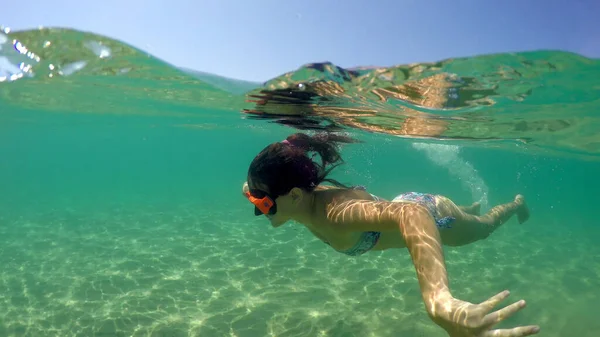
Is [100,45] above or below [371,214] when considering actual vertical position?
above

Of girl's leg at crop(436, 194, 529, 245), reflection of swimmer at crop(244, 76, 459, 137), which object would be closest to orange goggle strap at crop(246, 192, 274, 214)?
girl's leg at crop(436, 194, 529, 245)

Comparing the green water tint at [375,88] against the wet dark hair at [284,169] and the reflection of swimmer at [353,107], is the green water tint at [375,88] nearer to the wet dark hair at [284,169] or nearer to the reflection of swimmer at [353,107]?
the reflection of swimmer at [353,107]

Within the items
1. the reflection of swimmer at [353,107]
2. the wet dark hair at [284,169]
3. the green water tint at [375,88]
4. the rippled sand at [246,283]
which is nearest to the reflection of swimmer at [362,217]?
the wet dark hair at [284,169]

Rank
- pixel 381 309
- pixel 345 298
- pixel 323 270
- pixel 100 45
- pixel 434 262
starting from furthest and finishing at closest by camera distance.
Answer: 1. pixel 323 270
2. pixel 100 45
3. pixel 345 298
4. pixel 381 309
5. pixel 434 262

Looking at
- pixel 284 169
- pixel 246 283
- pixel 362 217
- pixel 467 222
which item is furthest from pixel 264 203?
pixel 246 283

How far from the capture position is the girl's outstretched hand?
172 cm

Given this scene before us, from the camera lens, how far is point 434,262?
2283mm

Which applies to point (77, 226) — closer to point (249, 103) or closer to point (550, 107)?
point (249, 103)

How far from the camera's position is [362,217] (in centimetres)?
295

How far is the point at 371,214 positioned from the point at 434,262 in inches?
26.9

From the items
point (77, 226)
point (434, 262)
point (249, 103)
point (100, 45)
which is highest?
point (100, 45)

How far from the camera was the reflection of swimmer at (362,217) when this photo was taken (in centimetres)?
194

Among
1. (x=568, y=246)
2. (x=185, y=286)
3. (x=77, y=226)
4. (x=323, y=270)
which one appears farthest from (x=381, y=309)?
(x=77, y=226)

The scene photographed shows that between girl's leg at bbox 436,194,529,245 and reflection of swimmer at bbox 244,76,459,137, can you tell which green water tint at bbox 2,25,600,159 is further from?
girl's leg at bbox 436,194,529,245
